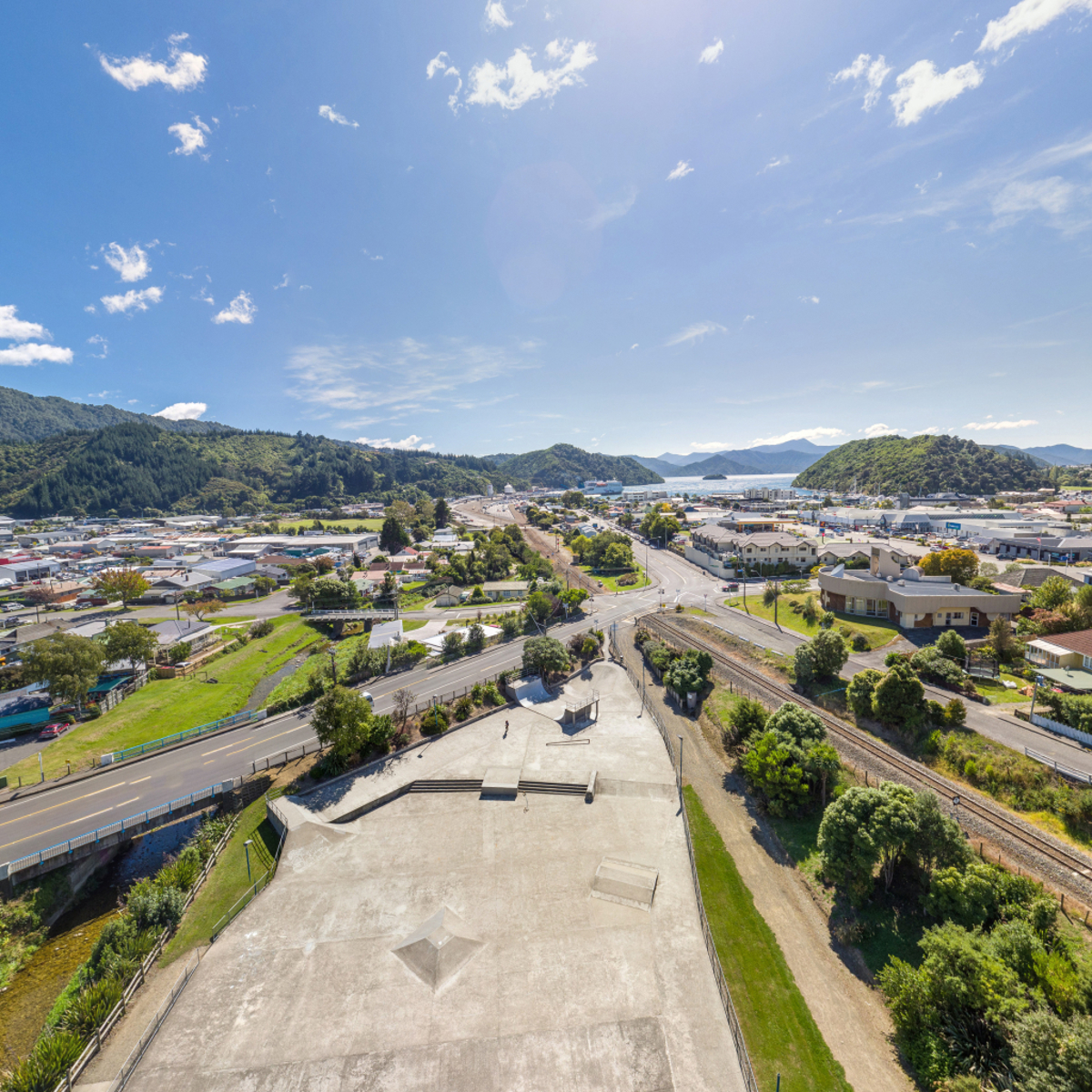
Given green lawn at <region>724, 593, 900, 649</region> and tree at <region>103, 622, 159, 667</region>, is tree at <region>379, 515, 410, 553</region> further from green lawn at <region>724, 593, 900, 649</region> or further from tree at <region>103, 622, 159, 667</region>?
green lawn at <region>724, 593, 900, 649</region>

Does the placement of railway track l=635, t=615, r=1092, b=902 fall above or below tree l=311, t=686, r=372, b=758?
below

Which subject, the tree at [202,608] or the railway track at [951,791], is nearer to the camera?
the railway track at [951,791]

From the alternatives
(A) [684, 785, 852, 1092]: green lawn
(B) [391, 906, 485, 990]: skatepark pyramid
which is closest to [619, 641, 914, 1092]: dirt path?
(A) [684, 785, 852, 1092]: green lawn

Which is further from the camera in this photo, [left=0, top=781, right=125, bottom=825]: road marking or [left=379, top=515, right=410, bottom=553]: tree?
[left=379, top=515, right=410, bottom=553]: tree

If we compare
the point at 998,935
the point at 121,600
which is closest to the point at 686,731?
the point at 998,935

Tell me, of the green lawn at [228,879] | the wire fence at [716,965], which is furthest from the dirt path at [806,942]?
the green lawn at [228,879]

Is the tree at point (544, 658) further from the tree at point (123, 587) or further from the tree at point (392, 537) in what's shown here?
the tree at point (392, 537)
